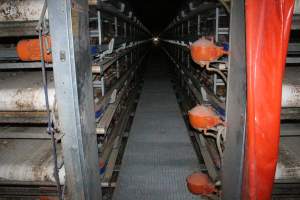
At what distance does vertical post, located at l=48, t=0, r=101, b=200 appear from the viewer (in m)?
1.13

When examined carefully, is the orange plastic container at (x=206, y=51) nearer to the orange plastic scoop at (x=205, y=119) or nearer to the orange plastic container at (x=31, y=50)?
the orange plastic scoop at (x=205, y=119)

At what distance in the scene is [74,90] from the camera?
1.20 m

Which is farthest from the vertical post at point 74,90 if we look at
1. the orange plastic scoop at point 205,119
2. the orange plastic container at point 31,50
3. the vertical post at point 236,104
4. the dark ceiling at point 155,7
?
the dark ceiling at point 155,7

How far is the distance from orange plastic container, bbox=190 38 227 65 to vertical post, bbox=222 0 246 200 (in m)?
0.19

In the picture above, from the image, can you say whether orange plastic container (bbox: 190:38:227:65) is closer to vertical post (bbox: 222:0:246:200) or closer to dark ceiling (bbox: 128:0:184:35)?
vertical post (bbox: 222:0:246:200)

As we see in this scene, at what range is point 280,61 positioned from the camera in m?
1.05

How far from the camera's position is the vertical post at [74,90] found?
1.13m

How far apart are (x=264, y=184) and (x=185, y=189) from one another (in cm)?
109

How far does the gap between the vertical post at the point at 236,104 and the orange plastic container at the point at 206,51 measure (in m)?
0.19

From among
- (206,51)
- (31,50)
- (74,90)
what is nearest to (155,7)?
(206,51)

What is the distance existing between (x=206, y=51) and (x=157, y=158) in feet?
5.01

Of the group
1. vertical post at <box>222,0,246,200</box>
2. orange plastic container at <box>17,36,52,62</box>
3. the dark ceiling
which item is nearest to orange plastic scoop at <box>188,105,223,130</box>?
vertical post at <box>222,0,246,200</box>

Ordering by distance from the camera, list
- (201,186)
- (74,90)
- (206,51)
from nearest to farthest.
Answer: (74,90), (206,51), (201,186)

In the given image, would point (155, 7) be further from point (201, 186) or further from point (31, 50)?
point (31, 50)
